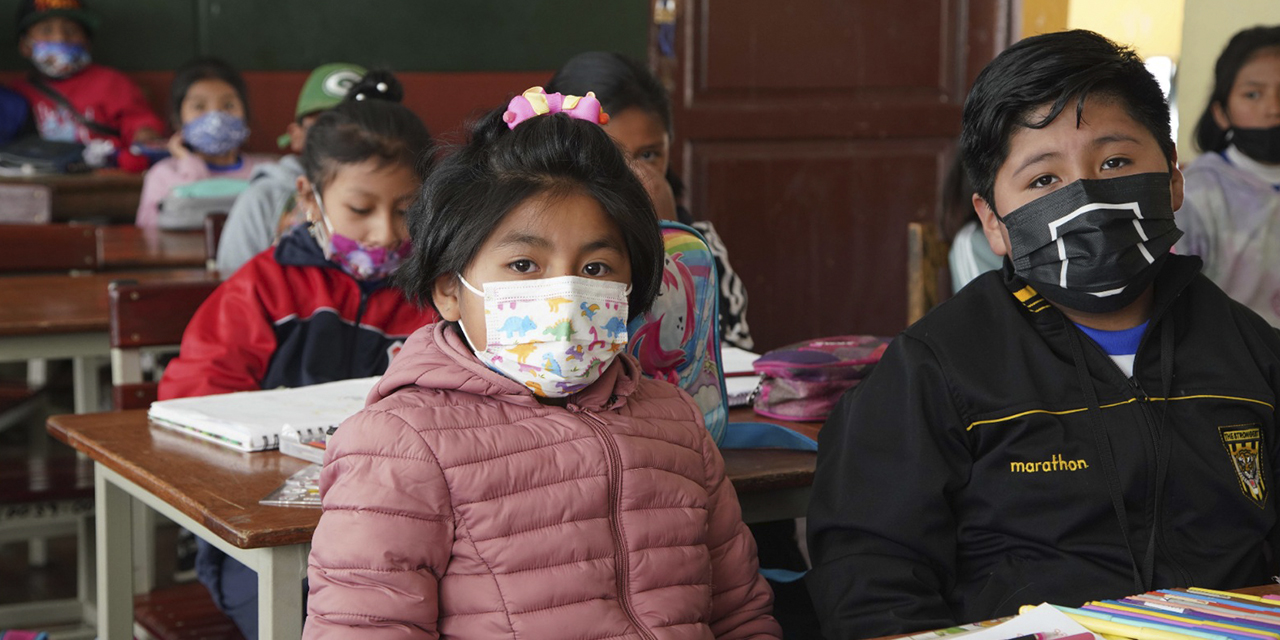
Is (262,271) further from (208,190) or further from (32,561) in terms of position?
(208,190)

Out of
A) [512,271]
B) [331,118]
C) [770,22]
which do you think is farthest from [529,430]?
[770,22]

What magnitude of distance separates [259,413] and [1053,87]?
1156 mm

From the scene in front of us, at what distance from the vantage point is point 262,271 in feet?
7.61

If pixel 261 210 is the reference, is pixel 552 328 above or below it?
below

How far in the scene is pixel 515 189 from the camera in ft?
4.49

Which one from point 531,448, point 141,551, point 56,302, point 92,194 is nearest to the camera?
point 531,448

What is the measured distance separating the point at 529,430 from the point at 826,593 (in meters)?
0.42

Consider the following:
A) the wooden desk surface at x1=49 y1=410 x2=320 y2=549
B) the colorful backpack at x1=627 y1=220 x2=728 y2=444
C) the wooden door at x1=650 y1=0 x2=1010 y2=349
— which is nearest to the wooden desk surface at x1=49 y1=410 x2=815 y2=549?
the wooden desk surface at x1=49 y1=410 x2=320 y2=549

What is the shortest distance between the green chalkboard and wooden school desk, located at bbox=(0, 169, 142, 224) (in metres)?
0.76

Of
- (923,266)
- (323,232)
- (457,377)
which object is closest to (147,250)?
(323,232)

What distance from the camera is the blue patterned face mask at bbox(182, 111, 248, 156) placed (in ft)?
18.4

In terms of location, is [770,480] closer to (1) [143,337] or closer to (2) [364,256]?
(2) [364,256]

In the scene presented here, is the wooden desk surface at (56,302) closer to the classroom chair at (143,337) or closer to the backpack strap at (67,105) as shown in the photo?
the classroom chair at (143,337)

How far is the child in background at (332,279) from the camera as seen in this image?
226 centimetres
